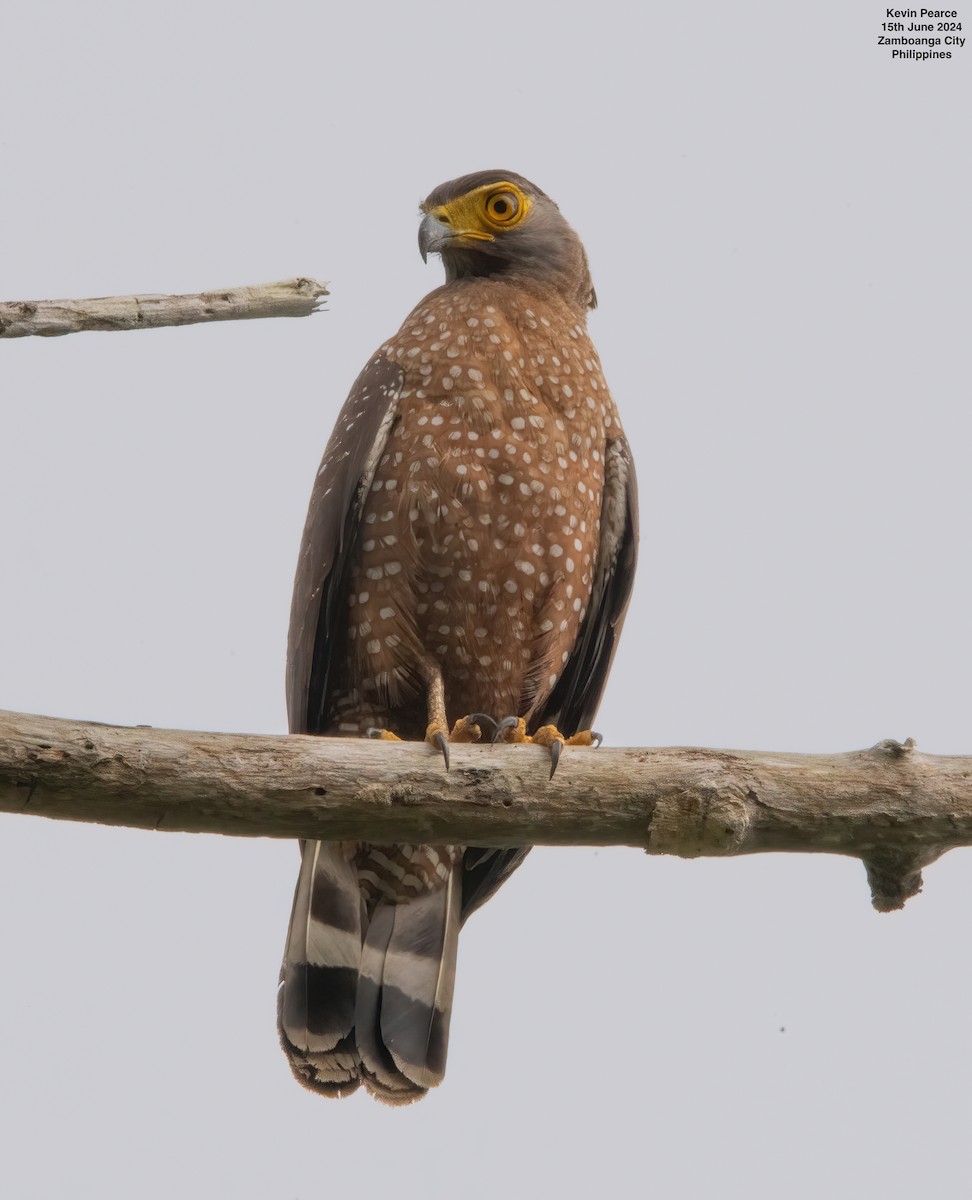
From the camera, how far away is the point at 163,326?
166 inches

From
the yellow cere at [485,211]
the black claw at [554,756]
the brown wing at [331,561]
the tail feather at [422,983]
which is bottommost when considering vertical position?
the tail feather at [422,983]

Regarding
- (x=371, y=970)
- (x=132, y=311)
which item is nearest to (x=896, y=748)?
(x=371, y=970)

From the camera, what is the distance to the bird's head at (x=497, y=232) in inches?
217

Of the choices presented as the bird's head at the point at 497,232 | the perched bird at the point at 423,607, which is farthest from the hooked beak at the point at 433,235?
the perched bird at the point at 423,607

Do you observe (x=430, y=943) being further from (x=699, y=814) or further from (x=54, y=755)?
(x=54, y=755)

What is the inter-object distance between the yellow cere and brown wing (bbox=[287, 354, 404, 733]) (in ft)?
2.60

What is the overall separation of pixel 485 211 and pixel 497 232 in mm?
94

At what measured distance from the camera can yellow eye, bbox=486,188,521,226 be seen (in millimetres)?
5543

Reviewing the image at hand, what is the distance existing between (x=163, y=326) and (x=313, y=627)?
3.99 feet

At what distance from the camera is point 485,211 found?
5.55m

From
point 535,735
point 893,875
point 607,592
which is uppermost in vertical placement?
point 607,592

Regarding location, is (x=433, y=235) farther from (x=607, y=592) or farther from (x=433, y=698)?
(x=433, y=698)

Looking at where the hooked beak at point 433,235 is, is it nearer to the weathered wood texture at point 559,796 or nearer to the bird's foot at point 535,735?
the bird's foot at point 535,735

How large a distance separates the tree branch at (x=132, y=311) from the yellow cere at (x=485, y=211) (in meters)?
1.36
